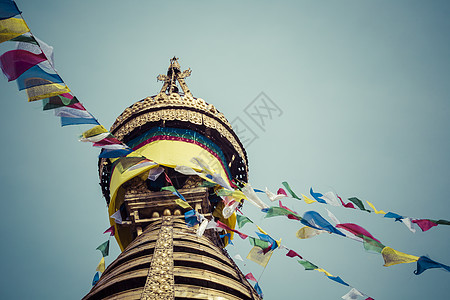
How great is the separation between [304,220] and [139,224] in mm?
4047

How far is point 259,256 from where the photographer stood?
287 inches

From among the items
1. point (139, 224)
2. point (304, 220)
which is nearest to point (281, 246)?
point (304, 220)

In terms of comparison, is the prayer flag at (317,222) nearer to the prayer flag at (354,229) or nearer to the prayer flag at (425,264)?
the prayer flag at (354,229)

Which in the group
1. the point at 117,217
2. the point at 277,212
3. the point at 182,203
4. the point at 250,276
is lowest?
the point at 250,276

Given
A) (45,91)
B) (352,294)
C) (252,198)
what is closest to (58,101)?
(45,91)

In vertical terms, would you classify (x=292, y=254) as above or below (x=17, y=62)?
below

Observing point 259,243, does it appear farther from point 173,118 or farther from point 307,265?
point 173,118

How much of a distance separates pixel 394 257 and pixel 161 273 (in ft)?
9.77

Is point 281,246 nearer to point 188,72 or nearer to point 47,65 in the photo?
point 47,65

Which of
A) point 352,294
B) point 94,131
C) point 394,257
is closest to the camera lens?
point 394,257

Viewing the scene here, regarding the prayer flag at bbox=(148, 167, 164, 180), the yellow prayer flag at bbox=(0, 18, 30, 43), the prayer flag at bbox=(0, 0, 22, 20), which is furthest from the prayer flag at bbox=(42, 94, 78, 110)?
the prayer flag at bbox=(148, 167, 164, 180)

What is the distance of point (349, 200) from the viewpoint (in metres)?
6.50

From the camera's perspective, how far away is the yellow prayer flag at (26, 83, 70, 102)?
6875mm

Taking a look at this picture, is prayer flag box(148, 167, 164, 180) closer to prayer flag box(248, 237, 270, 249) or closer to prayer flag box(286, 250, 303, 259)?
prayer flag box(248, 237, 270, 249)
